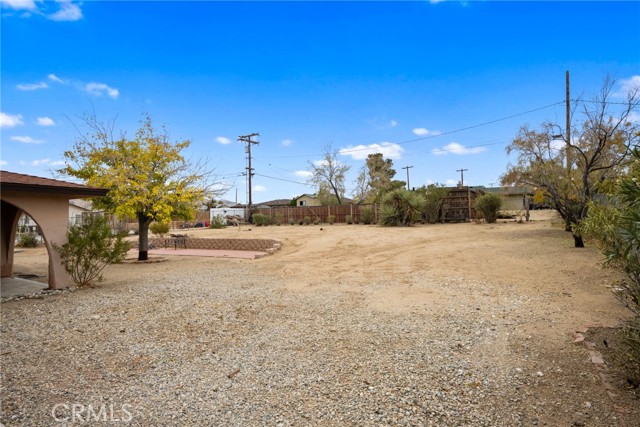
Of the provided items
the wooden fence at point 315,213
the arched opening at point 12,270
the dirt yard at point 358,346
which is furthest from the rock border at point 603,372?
the wooden fence at point 315,213

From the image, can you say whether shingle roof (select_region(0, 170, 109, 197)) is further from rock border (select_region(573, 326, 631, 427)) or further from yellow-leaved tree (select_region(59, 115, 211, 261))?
rock border (select_region(573, 326, 631, 427))

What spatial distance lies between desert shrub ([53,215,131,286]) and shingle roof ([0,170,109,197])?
23.1 inches

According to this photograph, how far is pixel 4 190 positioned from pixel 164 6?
700cm

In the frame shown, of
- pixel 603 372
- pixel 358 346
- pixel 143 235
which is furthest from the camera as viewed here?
pixel 143 235

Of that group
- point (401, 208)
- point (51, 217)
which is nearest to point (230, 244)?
point (51, 217)

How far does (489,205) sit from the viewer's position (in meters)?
22.1

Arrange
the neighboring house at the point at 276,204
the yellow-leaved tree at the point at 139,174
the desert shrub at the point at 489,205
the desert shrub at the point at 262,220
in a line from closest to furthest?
the yellow-leaved tree at the point at 139,174, the desert shrub at the point at 489,205, the desert shrub at the point at 262,220, the neighboring house at the point at 276,204

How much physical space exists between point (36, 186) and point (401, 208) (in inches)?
679

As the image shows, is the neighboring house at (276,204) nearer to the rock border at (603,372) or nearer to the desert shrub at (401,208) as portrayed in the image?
the desert shrub at (401,208)

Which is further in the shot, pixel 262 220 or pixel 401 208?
pixel 262 220

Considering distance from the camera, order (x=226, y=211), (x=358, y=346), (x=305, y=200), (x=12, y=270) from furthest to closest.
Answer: (x=305, y=200), (x=226, y=211), (x=12, y=270), (x=358, y=346)

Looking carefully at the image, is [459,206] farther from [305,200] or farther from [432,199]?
[305,200]

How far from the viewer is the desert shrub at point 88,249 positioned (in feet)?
25.6

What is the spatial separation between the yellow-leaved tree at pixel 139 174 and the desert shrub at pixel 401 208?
1105 cm
